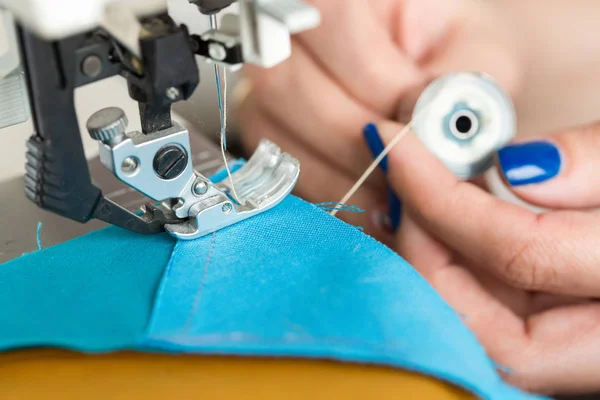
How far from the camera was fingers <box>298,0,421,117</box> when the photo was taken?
3.26ft

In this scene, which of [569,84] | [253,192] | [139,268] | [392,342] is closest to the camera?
[392,342]

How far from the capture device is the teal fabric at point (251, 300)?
543mm

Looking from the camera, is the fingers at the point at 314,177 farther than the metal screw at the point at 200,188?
Yes

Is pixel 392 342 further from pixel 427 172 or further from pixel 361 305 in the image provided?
pixel 427 172

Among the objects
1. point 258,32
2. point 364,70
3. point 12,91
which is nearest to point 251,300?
point 258,32

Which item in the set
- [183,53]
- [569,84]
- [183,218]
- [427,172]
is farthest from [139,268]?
[569,84]

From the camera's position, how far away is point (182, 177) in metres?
0.69

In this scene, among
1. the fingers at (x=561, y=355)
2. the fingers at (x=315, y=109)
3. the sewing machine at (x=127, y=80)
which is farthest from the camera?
the fingers at (x=315, y=109)

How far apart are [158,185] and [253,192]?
0.15 m

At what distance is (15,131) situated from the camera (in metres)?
1.08

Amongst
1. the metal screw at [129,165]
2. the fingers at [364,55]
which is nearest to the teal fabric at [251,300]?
the metal screw at [129,165]

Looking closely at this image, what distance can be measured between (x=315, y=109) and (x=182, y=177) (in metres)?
0.43

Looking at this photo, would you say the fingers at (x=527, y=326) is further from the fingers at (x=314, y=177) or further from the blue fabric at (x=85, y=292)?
the blue fabric at (x=85, y=292)

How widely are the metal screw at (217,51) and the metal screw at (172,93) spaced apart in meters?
0.05
